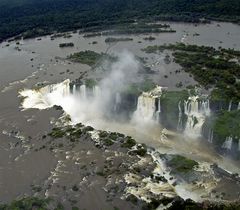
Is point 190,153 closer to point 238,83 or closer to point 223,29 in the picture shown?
point 238,83

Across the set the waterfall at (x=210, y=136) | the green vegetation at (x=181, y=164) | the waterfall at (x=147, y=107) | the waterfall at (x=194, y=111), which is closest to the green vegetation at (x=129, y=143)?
the green vegetation at (x=181, y=164)

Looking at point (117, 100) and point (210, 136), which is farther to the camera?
point (117, 100)

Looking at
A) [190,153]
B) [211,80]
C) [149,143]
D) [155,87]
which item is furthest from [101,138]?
[211,80]

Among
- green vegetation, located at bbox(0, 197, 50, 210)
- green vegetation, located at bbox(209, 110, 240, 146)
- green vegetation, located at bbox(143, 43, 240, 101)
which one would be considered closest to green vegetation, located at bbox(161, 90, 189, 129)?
green vegetation, located at bbox(143, 43, 240, 101)

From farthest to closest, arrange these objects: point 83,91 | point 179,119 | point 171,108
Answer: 1. point 83,91
2. point 171,108
3. point 179,119

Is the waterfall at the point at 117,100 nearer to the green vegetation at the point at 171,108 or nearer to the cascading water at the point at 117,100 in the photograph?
the cascading water at the point at 117,100

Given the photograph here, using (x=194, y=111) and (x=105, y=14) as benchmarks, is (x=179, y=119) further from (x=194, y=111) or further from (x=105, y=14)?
(x=105, y=14)

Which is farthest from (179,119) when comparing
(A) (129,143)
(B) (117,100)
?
(B) (117,100)
